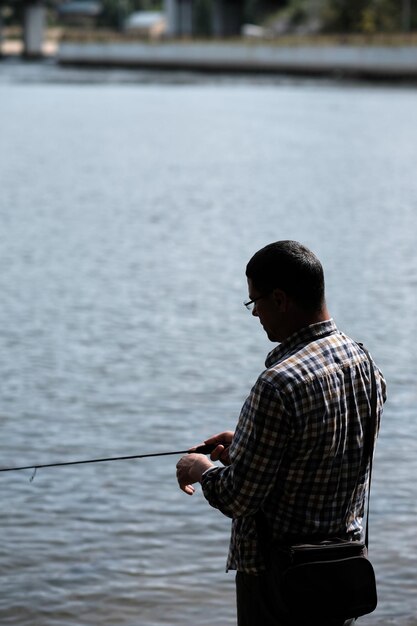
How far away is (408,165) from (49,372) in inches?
953

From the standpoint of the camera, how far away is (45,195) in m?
27.8

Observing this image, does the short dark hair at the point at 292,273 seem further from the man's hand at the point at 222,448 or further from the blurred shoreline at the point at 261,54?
the blurred shoreline at the point at 261,54

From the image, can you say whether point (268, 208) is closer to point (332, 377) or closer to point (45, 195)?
point (45, 195)

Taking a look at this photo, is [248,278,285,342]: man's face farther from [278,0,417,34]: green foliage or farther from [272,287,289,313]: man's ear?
[278,0,417,34]: green foliage

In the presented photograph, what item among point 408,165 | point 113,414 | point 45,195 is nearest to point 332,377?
point 113,414

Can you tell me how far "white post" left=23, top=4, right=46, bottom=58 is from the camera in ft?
441

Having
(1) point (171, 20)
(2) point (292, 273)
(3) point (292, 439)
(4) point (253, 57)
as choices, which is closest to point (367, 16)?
(4) point (253, 57)

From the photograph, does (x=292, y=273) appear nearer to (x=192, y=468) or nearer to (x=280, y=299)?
(x=280, y=299)

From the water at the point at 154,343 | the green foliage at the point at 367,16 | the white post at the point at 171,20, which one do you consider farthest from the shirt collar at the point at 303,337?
the white post at the point at 171,20

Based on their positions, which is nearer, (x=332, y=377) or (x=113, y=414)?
(x=332, y=377)

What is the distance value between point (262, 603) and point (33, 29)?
138 m

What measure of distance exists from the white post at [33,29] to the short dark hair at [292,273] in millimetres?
134269

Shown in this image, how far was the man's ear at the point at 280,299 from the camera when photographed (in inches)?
135

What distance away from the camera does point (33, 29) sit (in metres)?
137
